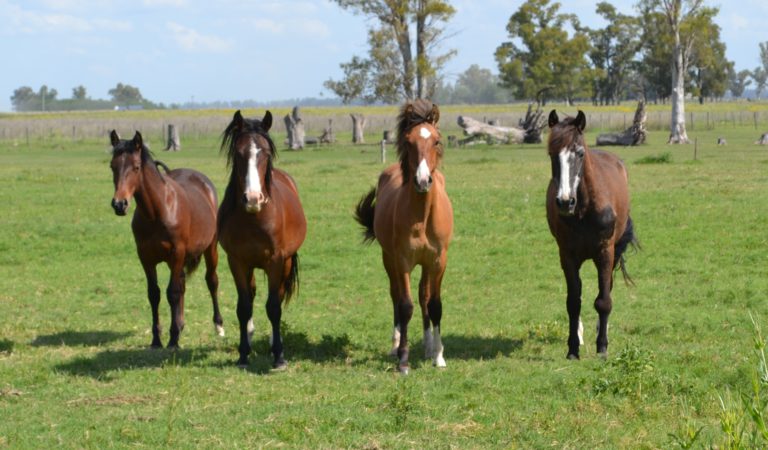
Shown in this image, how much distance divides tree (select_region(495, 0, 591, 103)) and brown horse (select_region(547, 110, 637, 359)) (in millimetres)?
81267

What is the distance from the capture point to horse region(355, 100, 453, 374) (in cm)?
827

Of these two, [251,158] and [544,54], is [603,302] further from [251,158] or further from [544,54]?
[544,54]

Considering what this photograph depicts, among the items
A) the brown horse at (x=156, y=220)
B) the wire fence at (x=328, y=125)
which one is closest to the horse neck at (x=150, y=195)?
the brown horse at (x=156, y=220)

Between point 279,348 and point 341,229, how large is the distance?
9.15 m

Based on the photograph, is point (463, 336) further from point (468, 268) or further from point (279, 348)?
point (468, 268)

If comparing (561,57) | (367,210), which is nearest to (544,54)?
(561,57)

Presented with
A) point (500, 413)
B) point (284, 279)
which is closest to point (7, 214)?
point (284, 279)

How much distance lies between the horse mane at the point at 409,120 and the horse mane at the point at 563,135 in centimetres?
100

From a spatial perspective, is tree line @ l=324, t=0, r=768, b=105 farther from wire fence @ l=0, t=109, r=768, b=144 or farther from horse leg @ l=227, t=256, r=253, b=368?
horse leg @ l=227, t=256, r=253, b=368

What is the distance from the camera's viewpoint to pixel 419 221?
8.61 metres

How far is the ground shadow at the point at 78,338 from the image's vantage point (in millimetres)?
10289

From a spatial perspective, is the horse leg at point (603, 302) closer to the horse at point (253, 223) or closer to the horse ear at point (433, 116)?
the horse ear at point (433, 116)

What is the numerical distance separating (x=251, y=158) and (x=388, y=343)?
8.78ft

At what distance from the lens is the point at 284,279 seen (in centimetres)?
980
